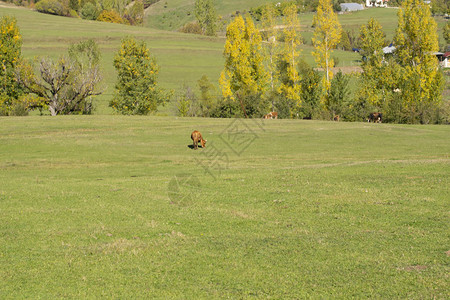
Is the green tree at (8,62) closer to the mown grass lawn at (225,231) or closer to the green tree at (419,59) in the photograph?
the mown grass lawn at (225,231)

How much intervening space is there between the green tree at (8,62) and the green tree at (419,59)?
50.2 m

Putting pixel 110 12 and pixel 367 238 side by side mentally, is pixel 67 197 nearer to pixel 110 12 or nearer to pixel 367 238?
pixel 367 238

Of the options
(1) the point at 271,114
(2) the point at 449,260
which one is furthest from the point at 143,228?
(1) the point at 271,114

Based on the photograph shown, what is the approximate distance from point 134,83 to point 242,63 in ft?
50.4

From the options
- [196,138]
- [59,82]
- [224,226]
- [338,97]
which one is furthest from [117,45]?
[224,226]

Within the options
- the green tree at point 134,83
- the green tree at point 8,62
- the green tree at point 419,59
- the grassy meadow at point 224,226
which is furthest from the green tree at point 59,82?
the green tree at point 419,59

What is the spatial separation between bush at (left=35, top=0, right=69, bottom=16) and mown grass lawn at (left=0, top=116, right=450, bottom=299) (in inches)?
7299

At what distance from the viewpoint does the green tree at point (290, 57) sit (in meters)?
69.1

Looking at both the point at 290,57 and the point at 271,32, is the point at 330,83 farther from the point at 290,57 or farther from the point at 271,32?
the point at 271,32

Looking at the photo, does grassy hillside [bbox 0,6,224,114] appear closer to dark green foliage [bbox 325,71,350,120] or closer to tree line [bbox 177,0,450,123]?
tree line [bbox 177,0,450,123]

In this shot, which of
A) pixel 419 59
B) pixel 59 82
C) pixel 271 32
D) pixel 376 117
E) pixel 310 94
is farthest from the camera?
pixel 271 32

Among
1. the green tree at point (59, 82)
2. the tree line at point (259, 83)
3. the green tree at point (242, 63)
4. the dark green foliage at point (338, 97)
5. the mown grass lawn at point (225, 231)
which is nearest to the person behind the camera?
the mown grass lawn at point (225, 231)

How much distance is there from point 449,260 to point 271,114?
158 ft

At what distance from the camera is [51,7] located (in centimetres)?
19475
